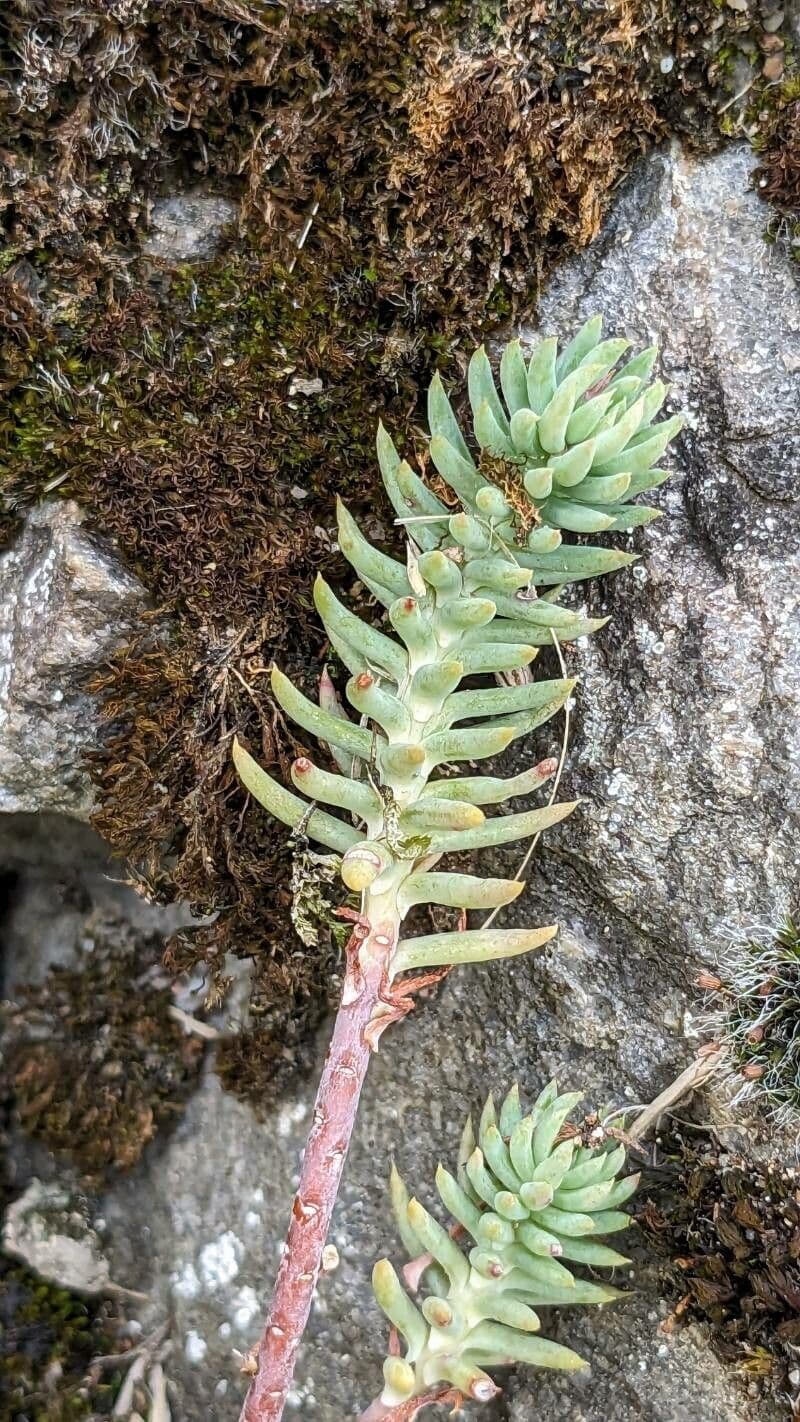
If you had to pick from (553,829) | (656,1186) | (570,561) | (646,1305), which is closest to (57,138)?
(570,561)

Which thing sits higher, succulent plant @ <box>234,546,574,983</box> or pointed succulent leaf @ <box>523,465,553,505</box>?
pointed succulent leaf @ <box>523,465,553,505</box>

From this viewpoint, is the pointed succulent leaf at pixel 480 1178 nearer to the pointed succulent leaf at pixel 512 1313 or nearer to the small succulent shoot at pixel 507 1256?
the small succulent shoot at pixel 507 1256

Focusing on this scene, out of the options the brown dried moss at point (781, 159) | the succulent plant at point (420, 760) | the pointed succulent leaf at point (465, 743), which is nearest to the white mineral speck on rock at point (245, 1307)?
the succulent plant at point (420, 760)

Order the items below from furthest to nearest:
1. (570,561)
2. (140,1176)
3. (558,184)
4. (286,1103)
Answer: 1. (140,1176)
2. (286,1103)
3. (558,184)
4. (570,561)

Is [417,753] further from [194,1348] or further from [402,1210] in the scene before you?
[194,1348]

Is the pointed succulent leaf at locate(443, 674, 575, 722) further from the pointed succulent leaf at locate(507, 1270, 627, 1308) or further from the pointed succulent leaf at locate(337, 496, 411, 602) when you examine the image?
the pointed succulent leaf at locate(507, 1270, 627, 1308)

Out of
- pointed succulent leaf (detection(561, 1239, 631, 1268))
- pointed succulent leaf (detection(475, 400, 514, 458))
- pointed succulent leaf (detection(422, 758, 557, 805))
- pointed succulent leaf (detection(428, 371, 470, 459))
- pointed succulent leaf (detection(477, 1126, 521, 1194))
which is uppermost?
pointed succulent leaf (detection(428, 371, 470, 459))

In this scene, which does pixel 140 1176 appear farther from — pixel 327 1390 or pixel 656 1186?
pixel 656 1186

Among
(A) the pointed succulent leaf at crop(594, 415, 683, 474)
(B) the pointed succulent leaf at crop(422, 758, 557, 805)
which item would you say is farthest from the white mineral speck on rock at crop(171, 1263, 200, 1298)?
(A) the pointed succulent leaf at crop(594, 415, 683, 474)
